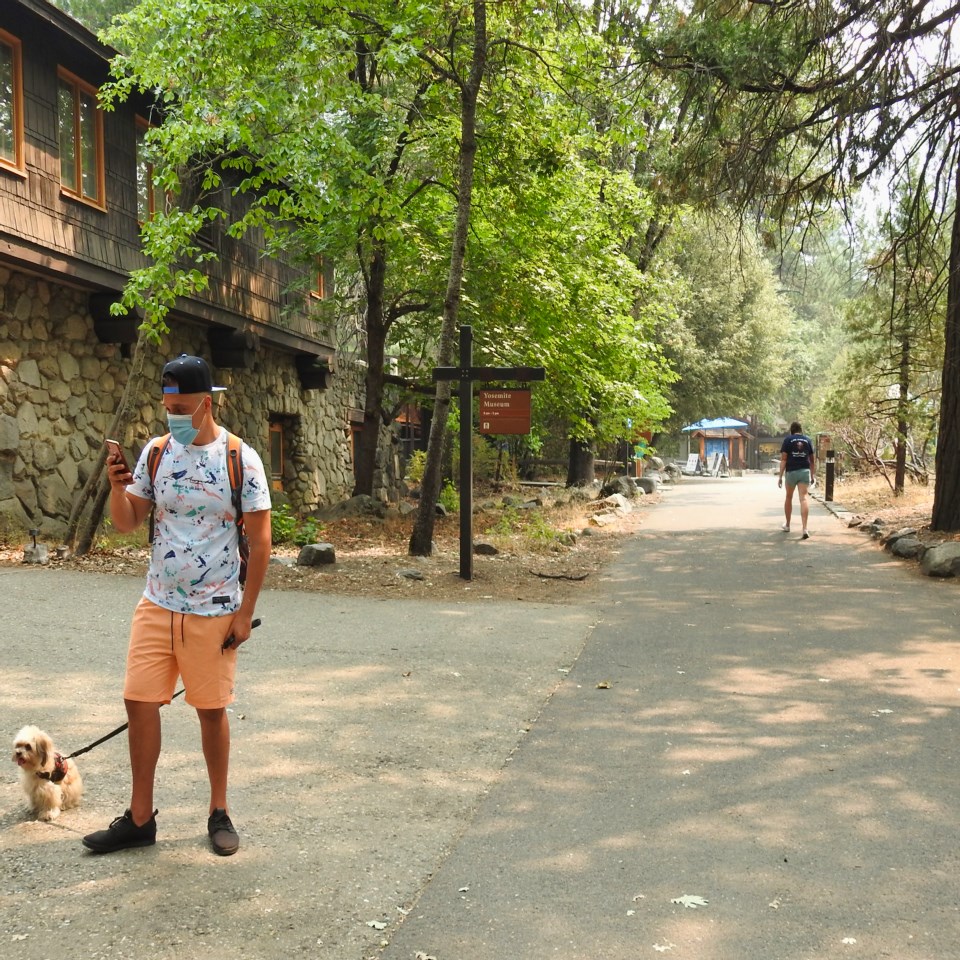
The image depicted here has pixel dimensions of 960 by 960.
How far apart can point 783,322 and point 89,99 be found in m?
30.5

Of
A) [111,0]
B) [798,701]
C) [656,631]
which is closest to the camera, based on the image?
[798,701]

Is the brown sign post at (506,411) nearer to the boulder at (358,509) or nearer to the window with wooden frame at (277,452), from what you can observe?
the boulder at (358,509)

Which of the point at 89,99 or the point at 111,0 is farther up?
the point at 111,0

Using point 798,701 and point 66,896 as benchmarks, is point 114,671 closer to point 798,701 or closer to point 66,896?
point 66,896

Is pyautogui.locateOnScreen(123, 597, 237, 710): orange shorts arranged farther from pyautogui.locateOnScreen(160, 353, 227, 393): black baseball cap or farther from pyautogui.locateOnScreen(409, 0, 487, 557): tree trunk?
pyautogui.locateOnScreen(409, 0, 487, 557): tree trunk

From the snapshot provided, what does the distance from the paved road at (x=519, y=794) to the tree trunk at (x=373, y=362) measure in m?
9.55

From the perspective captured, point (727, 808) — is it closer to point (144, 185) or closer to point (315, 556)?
point (315, 556)

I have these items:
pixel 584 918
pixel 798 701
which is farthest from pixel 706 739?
pixel 584 918

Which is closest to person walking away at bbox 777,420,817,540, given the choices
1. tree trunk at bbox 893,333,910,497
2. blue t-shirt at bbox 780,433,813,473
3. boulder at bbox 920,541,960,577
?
blue t-shirt at bbox 780,433,813,473

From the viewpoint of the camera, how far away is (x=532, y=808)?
469 centimetres

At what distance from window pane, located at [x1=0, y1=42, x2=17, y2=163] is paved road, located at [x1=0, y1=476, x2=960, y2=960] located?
5.98m

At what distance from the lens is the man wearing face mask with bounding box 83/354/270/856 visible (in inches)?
153

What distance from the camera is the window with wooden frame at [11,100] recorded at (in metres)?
12.3

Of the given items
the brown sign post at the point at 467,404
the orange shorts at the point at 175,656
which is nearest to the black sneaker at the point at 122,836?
the orange shorts at the point at 175,656
